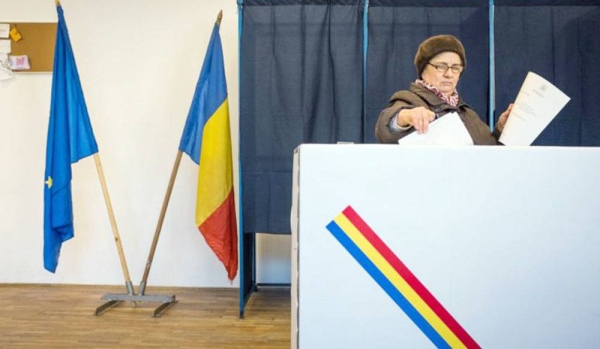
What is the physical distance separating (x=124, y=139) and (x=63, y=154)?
546mm

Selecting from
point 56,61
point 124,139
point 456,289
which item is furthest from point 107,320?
point 456,289

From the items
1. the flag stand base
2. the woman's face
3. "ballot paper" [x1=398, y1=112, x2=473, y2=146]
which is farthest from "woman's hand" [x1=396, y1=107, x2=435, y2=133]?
the flag stand base

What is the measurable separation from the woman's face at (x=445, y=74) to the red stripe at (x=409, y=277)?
71cm

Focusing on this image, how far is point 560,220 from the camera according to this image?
0.59m

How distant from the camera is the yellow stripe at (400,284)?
0.59 meters

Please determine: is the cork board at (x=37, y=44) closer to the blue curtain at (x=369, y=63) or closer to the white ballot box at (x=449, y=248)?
the blue curtain at (x=369, y=63)

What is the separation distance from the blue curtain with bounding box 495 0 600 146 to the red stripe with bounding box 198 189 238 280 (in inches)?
68.2

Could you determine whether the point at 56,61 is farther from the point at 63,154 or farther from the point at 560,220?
the point at 560,220

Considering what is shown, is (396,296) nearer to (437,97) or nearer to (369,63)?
(437,97)

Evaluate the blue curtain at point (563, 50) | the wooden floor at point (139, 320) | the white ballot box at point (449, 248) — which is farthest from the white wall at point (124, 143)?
the white ballot box at point (449, 248)

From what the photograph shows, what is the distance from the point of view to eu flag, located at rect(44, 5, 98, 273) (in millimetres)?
2406

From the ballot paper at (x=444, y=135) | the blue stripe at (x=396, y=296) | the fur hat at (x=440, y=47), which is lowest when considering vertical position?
the blue stripe at (x=396, y=296)

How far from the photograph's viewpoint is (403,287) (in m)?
0.59

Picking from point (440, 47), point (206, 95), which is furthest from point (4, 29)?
point (440, 47)
